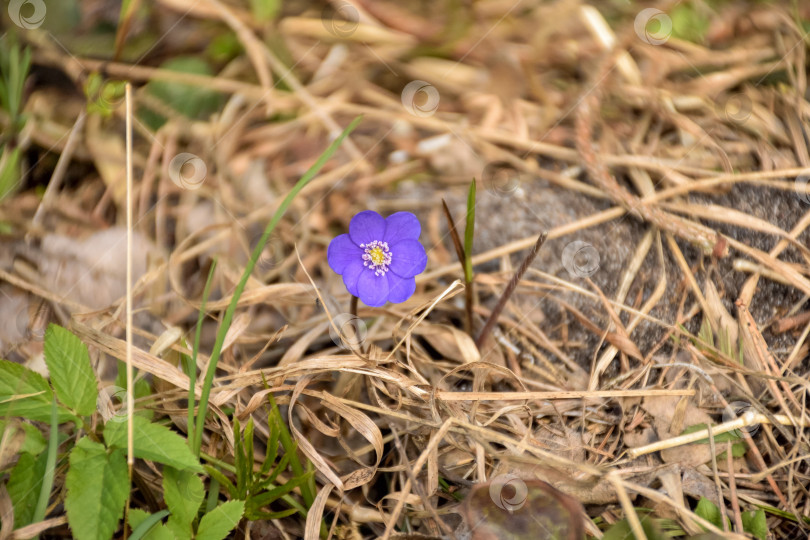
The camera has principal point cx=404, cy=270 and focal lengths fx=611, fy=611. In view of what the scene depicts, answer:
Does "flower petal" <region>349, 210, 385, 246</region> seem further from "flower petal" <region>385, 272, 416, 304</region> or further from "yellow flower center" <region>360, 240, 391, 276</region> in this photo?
"flower petal" <region>385, 272, 416, 304</region>

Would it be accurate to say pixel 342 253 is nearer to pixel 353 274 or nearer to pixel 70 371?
pixel 353 274

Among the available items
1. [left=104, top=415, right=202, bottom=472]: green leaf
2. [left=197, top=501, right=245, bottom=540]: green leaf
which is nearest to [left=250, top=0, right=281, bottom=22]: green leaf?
[left=104, top=415, right=202, bottom=472]: green leaf

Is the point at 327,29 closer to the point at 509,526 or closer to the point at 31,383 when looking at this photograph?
the point at 31,383

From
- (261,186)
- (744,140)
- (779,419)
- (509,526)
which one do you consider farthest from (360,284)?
(744,140)

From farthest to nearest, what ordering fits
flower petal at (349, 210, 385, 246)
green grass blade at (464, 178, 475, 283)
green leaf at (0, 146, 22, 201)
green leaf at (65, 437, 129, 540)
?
green leaf at (0, 146, 22, 201), flower petal at (349, 210, 385, 246), green grass blade at (464, 178, 475, 283), green leaf at (65, 437, 129, 540)

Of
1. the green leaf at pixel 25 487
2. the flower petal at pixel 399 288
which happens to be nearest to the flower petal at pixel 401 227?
the flower petal at pixel 399 288

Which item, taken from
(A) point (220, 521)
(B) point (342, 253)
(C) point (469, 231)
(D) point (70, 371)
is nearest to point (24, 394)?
(D) point (70, 371)
